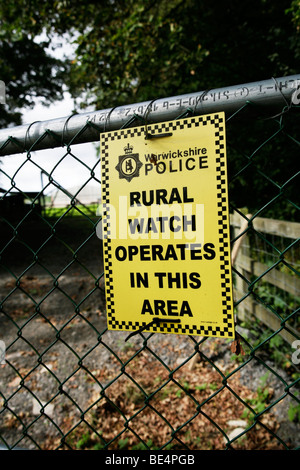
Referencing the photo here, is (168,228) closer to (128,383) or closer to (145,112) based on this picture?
(145,112)

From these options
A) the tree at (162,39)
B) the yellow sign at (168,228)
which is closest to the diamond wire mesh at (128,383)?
the yellow sign at (168,228)

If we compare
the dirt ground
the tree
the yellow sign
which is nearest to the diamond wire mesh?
the dirt ground

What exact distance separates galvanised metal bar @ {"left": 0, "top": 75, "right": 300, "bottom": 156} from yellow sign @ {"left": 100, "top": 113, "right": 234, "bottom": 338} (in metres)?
0.06

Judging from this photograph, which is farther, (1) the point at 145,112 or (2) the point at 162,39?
(2) the point at 162,39

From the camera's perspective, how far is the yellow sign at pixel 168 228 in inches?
36.1

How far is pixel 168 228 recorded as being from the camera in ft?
3.18

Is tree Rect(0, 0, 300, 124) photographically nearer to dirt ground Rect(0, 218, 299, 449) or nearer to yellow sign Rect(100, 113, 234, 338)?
dirt ground Rect(0, 218, 299, 449)

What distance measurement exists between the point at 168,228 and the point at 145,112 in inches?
15.4

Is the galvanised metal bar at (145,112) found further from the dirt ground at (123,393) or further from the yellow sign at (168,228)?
the dirt ground at (123,393)

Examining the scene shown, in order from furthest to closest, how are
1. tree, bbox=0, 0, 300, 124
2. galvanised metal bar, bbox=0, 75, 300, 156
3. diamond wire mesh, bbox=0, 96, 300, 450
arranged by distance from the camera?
tree, bbox=0, 0, 300, 124
diamond wire mesh, bbox=0, 96, 300, 450
galvanised metal bar, bbox=0, 75, 300, 156

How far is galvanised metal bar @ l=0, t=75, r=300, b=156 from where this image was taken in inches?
34.8

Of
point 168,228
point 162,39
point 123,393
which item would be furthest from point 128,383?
point 162,39
